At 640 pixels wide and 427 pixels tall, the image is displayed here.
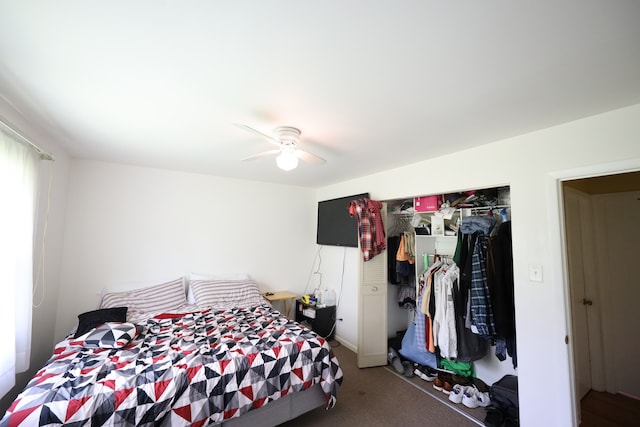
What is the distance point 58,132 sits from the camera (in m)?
2.09

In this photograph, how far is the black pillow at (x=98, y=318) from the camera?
2.20 metres

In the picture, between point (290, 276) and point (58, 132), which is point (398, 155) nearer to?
point (290, 276)

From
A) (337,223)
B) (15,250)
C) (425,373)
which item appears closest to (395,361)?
(425,373)

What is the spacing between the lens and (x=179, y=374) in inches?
62.7

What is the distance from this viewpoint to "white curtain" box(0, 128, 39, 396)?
149 centimetres

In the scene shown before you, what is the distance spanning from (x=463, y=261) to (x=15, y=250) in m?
3.51

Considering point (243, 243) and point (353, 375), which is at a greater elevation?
point (243, 243)

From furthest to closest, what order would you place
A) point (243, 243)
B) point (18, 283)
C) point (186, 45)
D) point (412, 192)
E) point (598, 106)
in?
point (243, 243), point (412, 192), point (18, 283), point (598, 106), point (186, 45)

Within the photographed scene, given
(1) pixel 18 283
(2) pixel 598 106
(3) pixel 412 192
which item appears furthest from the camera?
(3) pixel 412 192

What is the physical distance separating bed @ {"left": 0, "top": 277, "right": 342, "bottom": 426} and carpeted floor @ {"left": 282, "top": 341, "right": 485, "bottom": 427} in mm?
215

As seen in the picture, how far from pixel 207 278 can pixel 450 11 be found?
3502 millimetres

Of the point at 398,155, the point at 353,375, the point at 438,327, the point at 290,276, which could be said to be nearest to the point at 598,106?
the point at 398,155

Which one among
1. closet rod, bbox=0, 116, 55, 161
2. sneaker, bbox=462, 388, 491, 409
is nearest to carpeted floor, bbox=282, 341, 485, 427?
sneaker, bbox=462, 388, 491, 409

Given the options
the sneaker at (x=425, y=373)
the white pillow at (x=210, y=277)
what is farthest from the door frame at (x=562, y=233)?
the white pillow at (x=210, y=277)
